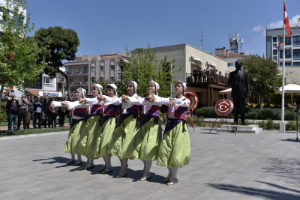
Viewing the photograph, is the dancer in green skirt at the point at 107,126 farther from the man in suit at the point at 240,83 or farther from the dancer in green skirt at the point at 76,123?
the man in suit at the point at 240,83

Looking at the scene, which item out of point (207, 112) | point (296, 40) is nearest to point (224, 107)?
point (207, 112)

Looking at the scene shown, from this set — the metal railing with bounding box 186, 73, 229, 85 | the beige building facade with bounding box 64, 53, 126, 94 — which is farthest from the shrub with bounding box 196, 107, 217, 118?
the beige building facade with bounding box 64, 53, 126, 94

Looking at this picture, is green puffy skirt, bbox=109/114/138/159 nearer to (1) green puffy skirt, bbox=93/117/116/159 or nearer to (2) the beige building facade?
(1) green puffy skirt, bbox=93/117/116/159

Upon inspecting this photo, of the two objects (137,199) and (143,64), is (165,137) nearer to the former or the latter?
(137,199)

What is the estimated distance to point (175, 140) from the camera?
4.81m

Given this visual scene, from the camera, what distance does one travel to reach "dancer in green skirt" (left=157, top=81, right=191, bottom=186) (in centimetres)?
473

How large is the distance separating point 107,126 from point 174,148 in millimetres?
1656

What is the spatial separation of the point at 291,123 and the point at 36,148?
13740 mm

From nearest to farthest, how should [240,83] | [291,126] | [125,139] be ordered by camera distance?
1. [125,139]
2. [240,83]
3. [291,126]

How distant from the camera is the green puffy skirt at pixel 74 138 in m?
6.08

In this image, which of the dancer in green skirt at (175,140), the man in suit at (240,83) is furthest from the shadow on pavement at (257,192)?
the man in suit at (240,83)

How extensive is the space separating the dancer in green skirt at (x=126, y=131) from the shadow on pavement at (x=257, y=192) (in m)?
1.72

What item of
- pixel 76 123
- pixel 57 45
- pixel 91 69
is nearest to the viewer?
pixel 76 123

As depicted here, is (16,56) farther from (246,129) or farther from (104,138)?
(246,129)
